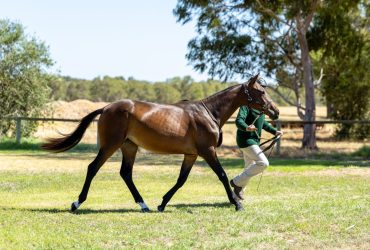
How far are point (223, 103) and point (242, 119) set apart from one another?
0.50 m

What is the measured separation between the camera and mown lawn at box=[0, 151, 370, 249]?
23.5ft

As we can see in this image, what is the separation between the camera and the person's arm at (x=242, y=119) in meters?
10.1

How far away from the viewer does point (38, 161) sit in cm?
1983

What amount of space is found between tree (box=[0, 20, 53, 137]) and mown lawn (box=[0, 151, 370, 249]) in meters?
13.2

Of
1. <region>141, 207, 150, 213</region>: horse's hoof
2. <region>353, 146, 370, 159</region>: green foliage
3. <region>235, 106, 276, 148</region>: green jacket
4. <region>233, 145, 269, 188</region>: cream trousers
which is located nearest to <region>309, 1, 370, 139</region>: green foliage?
<region>353, 146, 370, 159</region>: green foliage

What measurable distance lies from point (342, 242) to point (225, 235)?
1.39 metres

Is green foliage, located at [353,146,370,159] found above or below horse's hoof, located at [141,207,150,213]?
below

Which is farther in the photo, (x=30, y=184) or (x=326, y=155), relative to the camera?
(x=326, y=155)

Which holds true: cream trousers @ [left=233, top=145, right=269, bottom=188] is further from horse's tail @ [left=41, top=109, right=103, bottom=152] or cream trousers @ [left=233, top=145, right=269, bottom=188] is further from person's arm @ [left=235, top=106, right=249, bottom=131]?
horse's tail @ [left=41, top=109, right=103, bottom=152]

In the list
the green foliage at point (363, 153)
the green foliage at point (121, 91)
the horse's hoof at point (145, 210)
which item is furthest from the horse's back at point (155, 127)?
the green foliage at point (121, 91)

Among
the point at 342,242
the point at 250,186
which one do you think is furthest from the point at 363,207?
the point at 250,186

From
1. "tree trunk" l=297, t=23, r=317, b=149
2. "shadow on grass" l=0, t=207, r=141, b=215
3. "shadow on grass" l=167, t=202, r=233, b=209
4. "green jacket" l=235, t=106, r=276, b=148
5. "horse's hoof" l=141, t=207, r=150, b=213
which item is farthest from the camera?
"tree trunk" l=297, t=23, r=317, b=149

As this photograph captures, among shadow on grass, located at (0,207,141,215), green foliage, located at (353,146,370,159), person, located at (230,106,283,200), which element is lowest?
green foliage, located at (353,146,370,159)

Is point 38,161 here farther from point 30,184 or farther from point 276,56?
point 276,56
